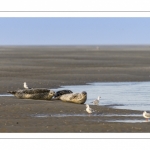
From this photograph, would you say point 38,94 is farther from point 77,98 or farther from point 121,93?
point 121,93

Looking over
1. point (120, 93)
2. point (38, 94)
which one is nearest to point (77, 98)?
point (38, 94)

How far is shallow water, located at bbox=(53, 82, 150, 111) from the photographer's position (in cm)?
1797

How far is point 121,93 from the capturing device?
20.7 meters

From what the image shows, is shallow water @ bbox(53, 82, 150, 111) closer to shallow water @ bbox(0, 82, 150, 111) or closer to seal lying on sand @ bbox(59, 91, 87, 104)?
shallow water @ bbox(0, 82, 150, 111)

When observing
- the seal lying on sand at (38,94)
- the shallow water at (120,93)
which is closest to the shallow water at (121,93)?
the shallow water at (120,93)

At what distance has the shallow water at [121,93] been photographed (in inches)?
707

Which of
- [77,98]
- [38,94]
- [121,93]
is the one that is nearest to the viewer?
[77,98]

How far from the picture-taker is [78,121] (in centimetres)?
1439

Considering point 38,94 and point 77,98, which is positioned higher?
point 38,94

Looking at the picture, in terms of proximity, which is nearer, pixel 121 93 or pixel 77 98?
pixel 77 98

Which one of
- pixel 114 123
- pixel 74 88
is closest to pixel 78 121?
pixel 114 123
